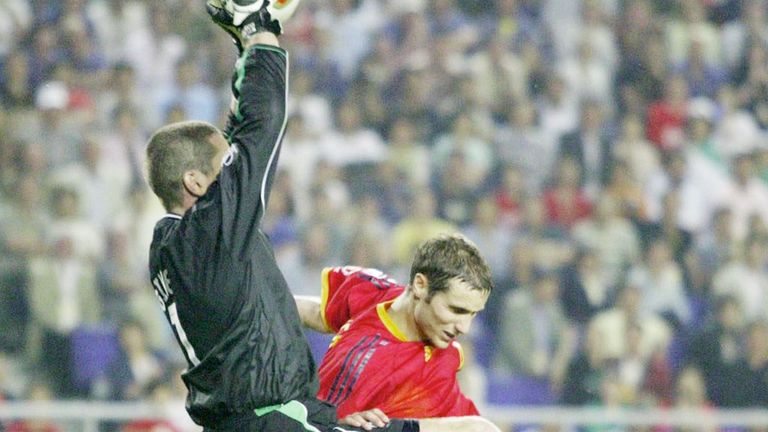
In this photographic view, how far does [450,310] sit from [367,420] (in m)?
0.41

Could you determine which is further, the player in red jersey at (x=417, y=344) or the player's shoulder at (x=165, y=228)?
the player in red jersey at (x=417, y=344)

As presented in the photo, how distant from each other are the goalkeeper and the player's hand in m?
0.08

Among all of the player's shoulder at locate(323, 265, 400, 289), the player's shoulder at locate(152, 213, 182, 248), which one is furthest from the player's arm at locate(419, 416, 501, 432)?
the player's shoulder at locate(152, 213, 182, 248)

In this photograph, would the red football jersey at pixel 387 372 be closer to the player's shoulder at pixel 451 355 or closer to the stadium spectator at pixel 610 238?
the player's shoulder at pixel 451 355

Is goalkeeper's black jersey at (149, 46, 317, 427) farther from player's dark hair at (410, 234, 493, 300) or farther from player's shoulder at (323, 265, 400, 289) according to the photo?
player's shoulder at (323, 265, 400, 289)

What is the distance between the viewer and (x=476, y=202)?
9.55m

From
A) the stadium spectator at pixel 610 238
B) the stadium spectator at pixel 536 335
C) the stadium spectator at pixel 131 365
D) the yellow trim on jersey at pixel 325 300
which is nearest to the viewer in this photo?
the yellow trim on jersey at pixel 325 300

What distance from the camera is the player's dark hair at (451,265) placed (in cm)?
420

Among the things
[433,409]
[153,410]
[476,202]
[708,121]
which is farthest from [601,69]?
[433,409]

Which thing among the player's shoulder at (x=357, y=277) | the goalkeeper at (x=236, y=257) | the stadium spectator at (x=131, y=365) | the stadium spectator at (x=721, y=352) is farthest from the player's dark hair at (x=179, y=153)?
the stadium spectator at (x=721, y=352)

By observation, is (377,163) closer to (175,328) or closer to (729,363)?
(729,363)

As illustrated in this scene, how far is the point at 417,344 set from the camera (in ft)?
14.3

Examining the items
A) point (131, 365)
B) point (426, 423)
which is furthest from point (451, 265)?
point (131, 365)

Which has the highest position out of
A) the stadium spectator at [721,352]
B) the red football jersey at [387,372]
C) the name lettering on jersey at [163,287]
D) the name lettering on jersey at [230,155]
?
the name lettering on jersey at [230,155]
